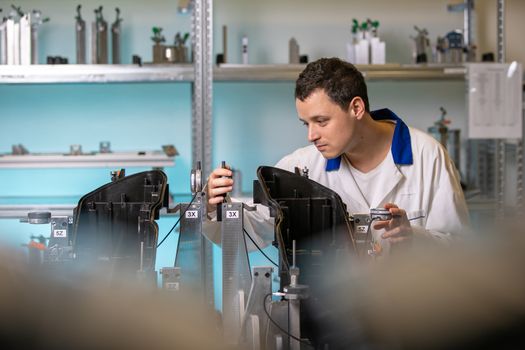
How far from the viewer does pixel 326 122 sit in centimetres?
206

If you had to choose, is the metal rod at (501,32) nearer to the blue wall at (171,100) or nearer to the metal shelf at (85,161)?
the blue wall at (171,100)

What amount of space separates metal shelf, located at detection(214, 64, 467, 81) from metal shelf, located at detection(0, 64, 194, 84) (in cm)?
20

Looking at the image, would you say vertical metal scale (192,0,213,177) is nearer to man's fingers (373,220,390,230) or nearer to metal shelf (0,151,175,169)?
metal shelf (0,151,175,169)

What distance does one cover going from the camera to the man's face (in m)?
2.03

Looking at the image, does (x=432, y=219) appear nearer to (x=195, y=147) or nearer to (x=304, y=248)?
(x=304, y=248)

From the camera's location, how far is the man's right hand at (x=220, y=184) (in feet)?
5.76

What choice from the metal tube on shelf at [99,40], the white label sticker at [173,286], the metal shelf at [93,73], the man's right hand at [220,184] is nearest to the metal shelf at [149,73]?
the metal shelf at [93,73]

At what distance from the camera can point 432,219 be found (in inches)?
84.0

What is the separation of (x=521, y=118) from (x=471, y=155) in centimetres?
41

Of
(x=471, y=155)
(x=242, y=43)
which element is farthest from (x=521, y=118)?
(x=242, y=43)

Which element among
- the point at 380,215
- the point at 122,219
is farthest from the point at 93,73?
the point at 380,215

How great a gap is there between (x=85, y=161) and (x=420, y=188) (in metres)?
2.00

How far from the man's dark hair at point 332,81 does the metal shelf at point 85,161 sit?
174 centimetres


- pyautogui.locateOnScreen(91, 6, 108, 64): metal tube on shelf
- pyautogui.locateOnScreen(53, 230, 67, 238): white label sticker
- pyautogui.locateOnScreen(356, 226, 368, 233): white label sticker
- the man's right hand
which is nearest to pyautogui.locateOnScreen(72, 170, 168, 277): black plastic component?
pyautogui.locateOnScreen(53, 230, 67, 238): white label sticker
